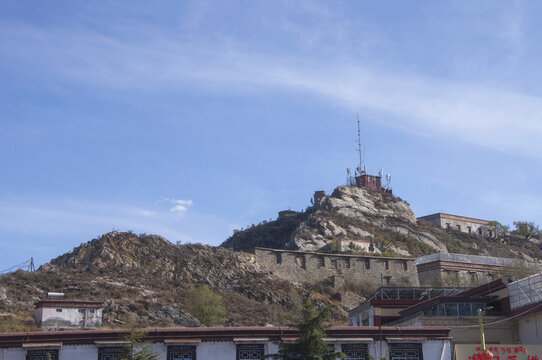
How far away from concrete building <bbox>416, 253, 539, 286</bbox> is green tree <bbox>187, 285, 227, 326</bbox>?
29.2m

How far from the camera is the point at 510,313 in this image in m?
34.3

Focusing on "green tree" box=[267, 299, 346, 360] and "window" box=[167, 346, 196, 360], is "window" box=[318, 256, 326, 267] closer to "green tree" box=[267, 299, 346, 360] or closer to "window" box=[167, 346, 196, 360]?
"window" box=[167, 346, 196, 360]

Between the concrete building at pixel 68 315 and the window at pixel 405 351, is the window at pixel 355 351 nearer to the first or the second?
the window at pixel 405 351

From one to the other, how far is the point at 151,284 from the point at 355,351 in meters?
31.3

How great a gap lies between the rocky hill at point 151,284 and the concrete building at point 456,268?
563 inches

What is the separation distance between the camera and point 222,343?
25984mm

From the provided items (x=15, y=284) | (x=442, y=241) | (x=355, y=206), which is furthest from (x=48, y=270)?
(x=442, y=241)

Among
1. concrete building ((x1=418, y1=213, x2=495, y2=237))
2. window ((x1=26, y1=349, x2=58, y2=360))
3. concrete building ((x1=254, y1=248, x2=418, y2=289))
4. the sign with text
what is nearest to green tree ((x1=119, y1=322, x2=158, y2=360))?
window ((x1=26, y1=349, x2=58, y2=360))

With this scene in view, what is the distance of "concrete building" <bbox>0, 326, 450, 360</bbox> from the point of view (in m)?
25.0

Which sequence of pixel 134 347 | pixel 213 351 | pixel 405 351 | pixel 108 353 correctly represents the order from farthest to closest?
pixel 405 351 → pixel 213 351 → pixel 108 353 → pixel 134 347

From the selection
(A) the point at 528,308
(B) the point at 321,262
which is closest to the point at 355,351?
(A) the point at 528,308

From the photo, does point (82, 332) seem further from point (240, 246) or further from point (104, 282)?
point (240, 246)

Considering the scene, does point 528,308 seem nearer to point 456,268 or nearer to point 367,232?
point 456,268

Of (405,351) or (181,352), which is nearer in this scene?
(181,352)
